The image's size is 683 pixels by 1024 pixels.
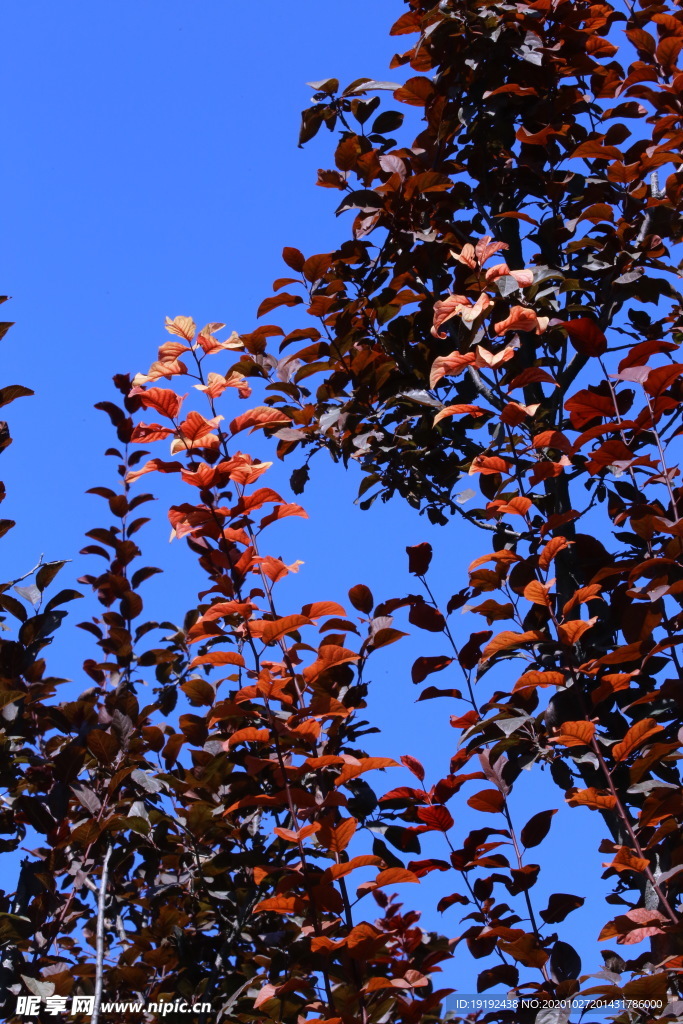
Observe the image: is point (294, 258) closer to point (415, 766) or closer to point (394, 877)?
point (415, 766)

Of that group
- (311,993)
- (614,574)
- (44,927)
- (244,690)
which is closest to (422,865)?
→ (311,993)

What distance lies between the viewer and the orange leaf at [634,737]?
73.2 inches

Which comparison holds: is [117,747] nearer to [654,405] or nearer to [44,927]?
[44,927]

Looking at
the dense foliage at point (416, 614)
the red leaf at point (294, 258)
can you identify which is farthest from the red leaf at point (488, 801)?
the red leaf at point (294, 258)

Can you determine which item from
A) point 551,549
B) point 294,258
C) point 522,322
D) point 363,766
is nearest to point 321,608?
point 363,766

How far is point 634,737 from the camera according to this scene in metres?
1.88

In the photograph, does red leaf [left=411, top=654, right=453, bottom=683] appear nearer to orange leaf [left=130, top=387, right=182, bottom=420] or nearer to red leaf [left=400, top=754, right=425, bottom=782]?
red leaf [left=400, top=754, right=425, bottom=782]

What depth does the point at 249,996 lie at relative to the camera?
77.6 inches

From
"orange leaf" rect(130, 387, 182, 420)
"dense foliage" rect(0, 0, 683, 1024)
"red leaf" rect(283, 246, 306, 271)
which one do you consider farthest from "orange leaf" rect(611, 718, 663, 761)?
"red leaf" rect(283, 246, 306, 271)

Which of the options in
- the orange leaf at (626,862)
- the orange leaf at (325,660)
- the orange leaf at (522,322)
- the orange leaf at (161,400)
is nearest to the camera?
the orange leaf at (626,862)

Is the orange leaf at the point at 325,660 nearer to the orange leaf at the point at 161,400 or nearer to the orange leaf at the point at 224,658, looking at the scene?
the orange leaf at the point at 224,658

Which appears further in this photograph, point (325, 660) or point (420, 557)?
point (420, 557)

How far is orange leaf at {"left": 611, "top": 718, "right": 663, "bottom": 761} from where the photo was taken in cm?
186

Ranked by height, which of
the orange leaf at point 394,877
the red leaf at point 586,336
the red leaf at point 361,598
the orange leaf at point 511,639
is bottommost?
the orange leaf at point 394,877
